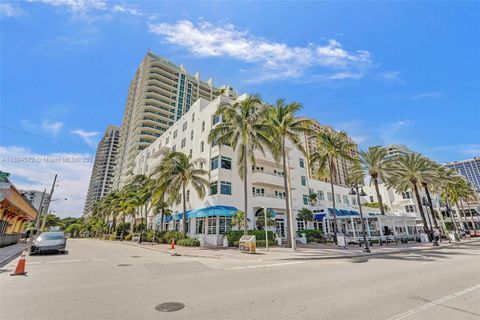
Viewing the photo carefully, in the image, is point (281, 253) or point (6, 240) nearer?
point (281, 253)

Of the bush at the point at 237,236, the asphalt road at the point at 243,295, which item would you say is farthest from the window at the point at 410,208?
the asphalt road at the point at 243,295

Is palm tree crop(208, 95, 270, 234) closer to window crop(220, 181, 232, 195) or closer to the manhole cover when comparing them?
window crop(220, 181, 232, 195)

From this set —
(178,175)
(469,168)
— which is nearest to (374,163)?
(178,175)

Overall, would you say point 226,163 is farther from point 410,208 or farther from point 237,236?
point 410,208

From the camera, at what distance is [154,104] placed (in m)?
83.9

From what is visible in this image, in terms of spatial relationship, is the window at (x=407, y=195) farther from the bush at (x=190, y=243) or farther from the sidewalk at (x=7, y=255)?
the sidewalk at (x=7, y=255)

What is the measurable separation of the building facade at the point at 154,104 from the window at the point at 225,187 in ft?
173

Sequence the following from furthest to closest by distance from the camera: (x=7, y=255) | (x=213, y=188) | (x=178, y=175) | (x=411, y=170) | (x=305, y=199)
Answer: (x=305, y=199) < (x=411, y=170) < (x=213, y=188) < (x=178, y=175) < (x=7, y=255)

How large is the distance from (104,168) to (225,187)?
5121 inches

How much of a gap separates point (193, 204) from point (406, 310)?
97.2ft

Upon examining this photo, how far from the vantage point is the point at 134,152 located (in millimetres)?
75188

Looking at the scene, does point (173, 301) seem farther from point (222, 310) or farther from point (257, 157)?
point (257, 157)

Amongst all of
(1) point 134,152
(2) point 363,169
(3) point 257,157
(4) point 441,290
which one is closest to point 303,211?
(3) point 257,157

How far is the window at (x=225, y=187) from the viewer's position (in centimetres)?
3000
